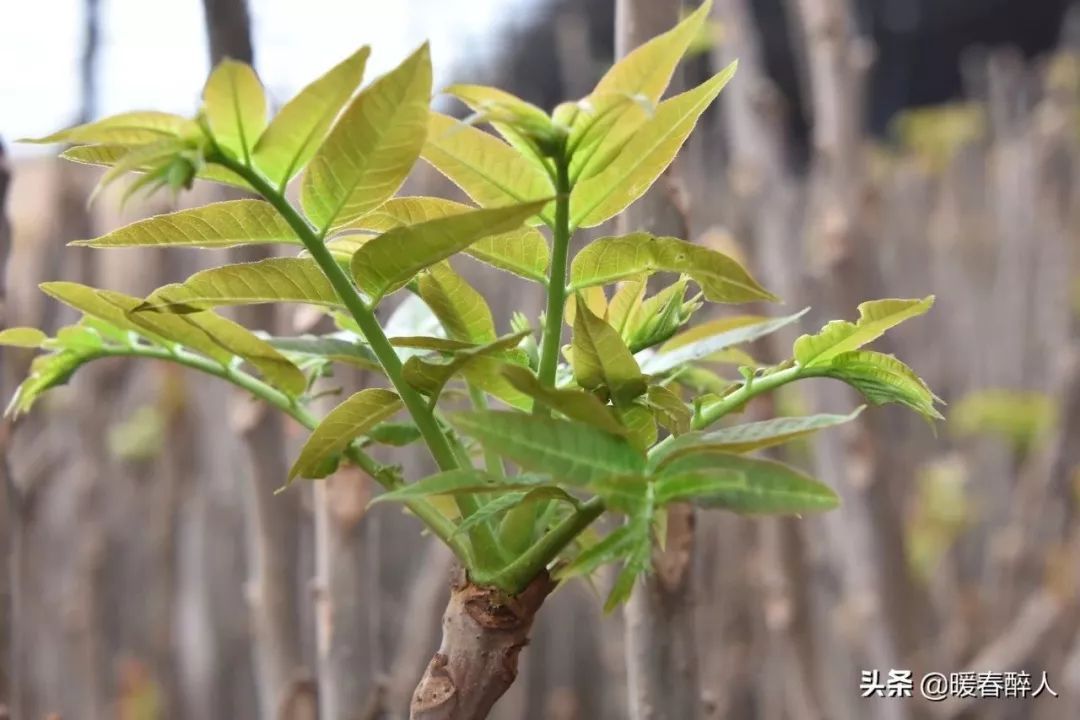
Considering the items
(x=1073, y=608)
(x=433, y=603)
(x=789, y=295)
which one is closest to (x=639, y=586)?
(x=433, y=603)

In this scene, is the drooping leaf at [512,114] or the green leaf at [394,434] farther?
the green leaf at [394,434]

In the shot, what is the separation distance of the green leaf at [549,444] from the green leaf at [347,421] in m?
0.05

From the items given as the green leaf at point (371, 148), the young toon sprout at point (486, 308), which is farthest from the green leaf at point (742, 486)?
the green leaf at point (371, 148)

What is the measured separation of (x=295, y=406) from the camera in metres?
0.32

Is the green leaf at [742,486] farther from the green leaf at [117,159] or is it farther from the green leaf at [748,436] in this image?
the green leaf at [117,159]

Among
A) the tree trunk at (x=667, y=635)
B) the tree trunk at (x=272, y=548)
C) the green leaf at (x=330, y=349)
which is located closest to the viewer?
the green leaf at (x=330, y=349)

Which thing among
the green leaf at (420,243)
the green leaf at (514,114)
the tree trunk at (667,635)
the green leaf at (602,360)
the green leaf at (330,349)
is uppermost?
the green leaf at (514,114)

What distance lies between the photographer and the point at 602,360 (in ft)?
0.86

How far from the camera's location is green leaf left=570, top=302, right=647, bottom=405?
255mm

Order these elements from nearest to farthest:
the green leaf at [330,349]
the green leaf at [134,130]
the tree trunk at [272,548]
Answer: the green leaf at [134,130]
the green leaf at [330,349]
the tree trunk at [272,548]

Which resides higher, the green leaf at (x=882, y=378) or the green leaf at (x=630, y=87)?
the green leaf at (x=630, y=87)

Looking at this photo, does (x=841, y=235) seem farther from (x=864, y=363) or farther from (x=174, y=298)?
(x=174, y=298)

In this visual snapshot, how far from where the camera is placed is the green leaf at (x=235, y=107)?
0.71 feet

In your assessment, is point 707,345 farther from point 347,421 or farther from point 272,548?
point 272,548
